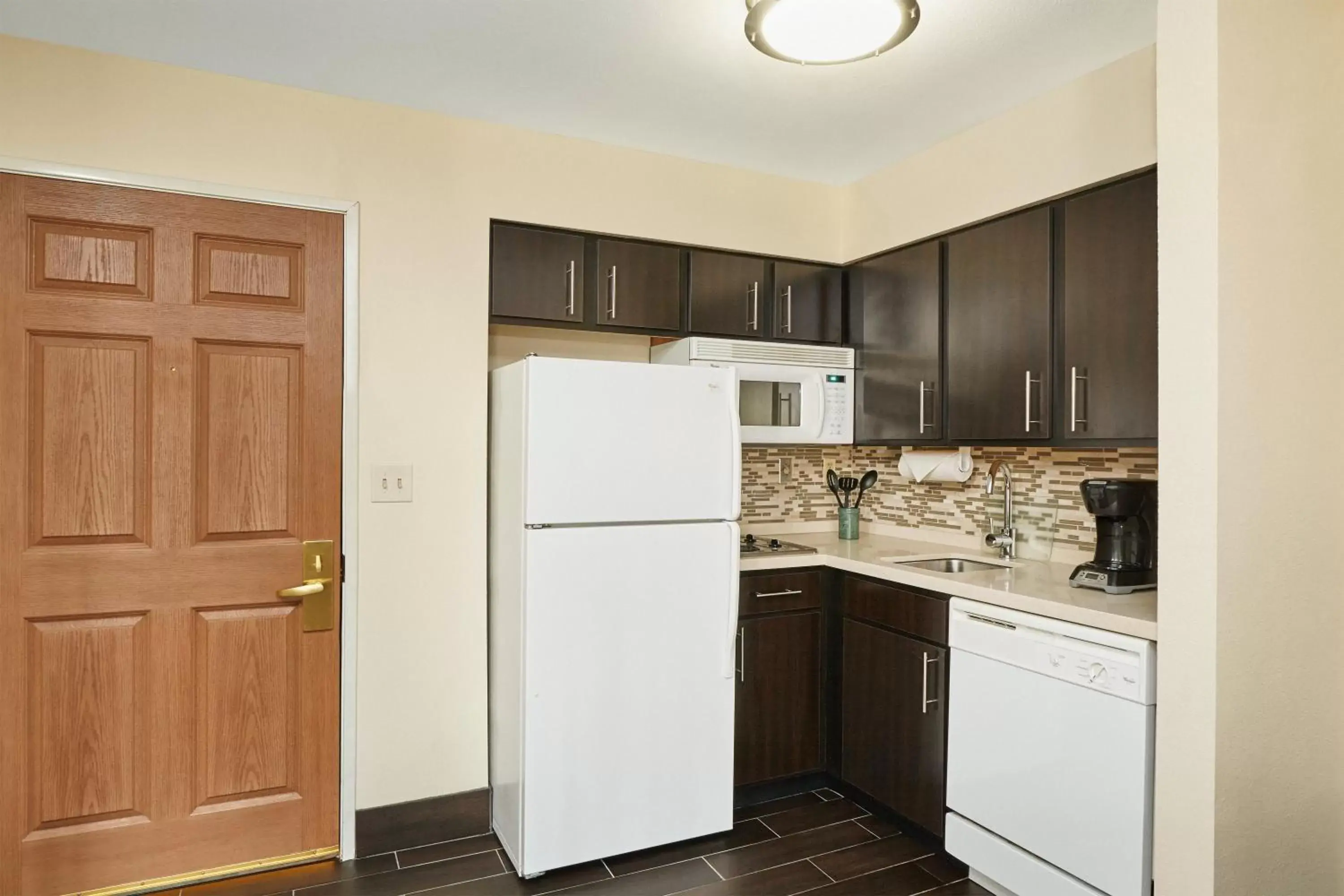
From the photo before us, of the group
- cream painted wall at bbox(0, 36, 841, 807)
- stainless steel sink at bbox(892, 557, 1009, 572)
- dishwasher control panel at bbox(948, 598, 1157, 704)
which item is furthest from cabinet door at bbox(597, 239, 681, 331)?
dishwasher control panel at bbox(948, 598, 1157, 704)

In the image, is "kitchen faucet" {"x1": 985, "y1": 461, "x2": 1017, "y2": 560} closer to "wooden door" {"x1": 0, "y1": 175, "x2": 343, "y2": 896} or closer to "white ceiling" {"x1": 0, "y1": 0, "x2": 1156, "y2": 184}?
"white ceiling" {"x1": 0, "y1": 0, "x2": 1156, "y2": 184}

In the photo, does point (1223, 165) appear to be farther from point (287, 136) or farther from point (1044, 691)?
point (287, 136)

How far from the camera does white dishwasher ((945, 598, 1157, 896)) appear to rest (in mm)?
1963

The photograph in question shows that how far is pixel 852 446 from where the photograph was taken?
3.77 m

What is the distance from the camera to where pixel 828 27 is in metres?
1.89

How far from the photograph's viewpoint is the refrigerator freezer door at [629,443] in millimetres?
2465

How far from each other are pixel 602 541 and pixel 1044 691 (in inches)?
51.8

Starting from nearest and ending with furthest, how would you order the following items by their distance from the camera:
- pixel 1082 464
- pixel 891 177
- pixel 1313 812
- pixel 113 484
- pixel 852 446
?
pixel 1313 812, pixel 113 484, pixel 1082 464, pixel 891 177, pixel 852 446

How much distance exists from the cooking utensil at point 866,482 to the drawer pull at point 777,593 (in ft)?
2.41

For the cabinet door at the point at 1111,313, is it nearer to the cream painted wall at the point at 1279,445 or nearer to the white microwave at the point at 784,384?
the cream painted wall at the point at 1279,445

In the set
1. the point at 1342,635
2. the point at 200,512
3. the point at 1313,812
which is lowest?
the point at 1313,812

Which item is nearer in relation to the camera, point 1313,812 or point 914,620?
point 1313,812

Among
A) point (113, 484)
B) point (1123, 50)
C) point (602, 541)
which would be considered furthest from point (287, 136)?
point (1123, 50)

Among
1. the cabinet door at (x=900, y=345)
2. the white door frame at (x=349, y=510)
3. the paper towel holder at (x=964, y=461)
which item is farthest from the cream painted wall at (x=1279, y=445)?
the white door frame at (x=349, y=510)
